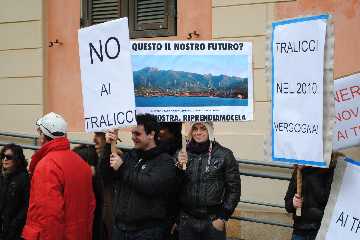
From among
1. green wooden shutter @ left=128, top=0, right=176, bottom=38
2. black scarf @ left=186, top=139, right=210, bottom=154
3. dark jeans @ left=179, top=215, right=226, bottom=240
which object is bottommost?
dark jeans @ left=179, top=215, right=226, bottom=240

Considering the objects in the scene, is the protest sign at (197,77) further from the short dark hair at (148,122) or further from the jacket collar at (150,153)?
the jacket collar at (150,153)

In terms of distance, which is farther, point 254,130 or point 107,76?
point 254,130

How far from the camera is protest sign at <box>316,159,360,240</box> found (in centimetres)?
327

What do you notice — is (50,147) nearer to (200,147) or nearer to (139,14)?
(200,147)

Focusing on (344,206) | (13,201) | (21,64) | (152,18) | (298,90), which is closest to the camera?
(344,206)

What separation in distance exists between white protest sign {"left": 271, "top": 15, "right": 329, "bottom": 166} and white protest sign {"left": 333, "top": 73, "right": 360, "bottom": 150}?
1.44ft

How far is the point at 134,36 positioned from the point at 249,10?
165 cm

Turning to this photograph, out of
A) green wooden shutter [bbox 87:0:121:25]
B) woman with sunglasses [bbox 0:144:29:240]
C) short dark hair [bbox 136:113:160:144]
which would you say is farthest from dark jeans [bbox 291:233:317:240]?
green wooden shutter [bbox 87:0:121:25]

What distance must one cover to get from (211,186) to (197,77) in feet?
2.88

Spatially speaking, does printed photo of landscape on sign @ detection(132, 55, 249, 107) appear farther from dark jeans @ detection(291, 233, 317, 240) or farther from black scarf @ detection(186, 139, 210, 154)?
dark jeans @ detection(291, 233, 317, 240)

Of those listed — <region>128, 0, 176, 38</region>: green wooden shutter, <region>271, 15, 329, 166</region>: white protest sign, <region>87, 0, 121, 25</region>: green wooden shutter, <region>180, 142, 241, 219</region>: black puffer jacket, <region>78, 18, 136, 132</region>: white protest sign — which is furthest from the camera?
<region>87, 0, 121, 25</region>: green wooden shutter

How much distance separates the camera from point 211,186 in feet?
15.9

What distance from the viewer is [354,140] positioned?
13.1 ft

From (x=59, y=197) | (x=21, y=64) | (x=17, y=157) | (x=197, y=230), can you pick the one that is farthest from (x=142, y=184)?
(x=21, y=64)
